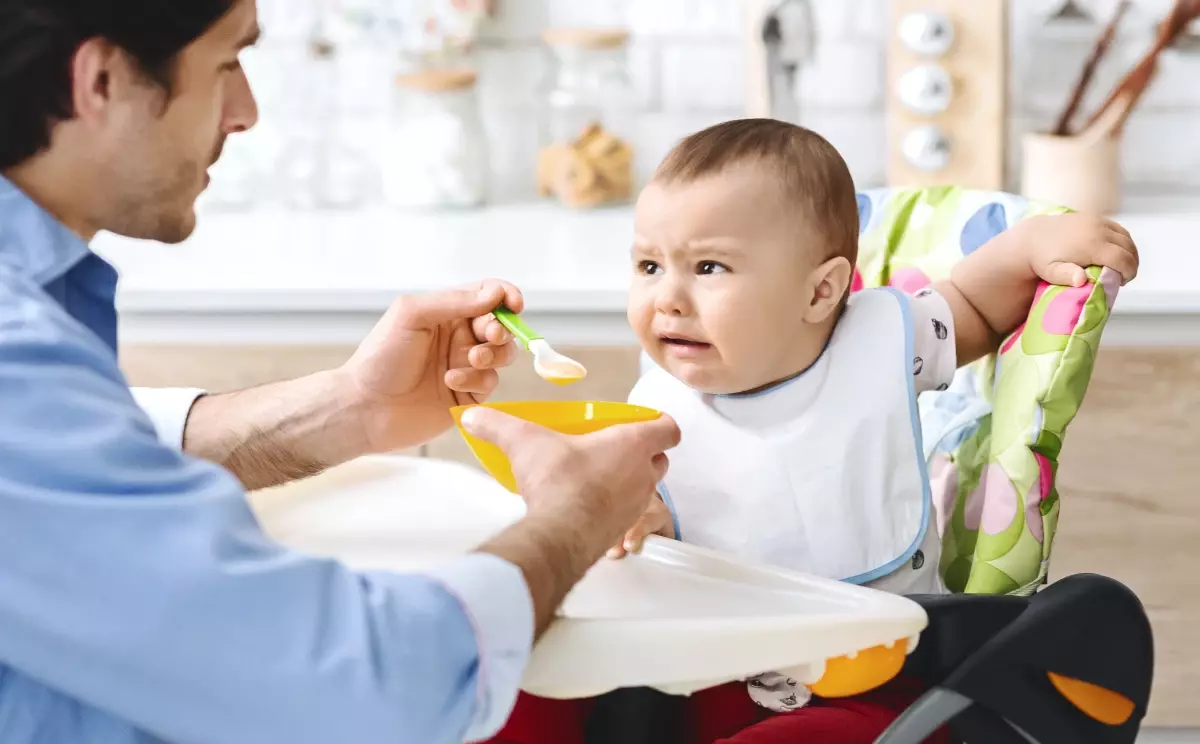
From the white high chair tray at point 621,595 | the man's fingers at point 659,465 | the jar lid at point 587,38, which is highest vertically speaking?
the jar lid at point 587,38

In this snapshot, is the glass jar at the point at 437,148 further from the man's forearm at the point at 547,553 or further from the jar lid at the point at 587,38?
the man's forearm at the point at 547,553

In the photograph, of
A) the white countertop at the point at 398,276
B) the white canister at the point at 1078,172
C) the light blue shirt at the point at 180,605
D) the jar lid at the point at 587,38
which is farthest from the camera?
the jar lid at the point at 587,38

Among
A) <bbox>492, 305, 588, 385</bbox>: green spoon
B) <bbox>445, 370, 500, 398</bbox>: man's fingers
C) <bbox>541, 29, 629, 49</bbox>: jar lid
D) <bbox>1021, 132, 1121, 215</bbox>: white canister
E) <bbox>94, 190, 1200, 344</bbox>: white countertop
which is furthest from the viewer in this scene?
<bbox>541, 29, 629, 49</bbox>: jar lid

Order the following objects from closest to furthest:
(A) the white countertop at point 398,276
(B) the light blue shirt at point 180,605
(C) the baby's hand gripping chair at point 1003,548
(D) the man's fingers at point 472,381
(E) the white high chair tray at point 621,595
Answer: (B) the light blue shirt at point 180,605 < (E) the white high chair tray at point 621,595 < (C) the baby's hand gripping chair at point 1003,548 < (D) the man's fingers at point 472,381 < (A) the white countertop at point 398,276

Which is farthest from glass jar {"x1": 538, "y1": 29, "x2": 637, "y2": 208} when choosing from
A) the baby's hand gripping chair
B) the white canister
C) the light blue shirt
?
the light blue shirt

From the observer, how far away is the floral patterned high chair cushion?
1.24 meters

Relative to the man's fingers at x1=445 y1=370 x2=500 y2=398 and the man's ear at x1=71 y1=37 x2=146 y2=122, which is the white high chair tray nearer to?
the man's fingers at x1=445 y1=370 x2=500 y2=398

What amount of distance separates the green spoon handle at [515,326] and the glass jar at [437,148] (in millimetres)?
1126

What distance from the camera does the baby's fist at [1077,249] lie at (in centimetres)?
124

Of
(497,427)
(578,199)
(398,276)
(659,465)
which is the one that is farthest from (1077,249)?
(578,199)

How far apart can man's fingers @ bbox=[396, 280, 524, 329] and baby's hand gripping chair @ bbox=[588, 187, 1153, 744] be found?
36 centimetres

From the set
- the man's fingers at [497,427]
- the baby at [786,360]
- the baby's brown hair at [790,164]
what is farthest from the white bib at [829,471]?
the man's fingers at [497,427]

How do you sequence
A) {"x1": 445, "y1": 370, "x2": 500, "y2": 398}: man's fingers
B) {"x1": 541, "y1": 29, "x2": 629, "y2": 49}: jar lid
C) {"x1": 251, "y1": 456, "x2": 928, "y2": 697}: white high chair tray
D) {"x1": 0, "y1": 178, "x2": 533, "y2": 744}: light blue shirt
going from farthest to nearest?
{"x1": 541, "y1": 29, "x2": 629, "y2": 49}: jar lid
{"x1": 445, "y1": 370, "x2": 500, "y2": 398}: man's fingers
{"x1": 251, "y1": 456, "x2": 928, "y2": 697}: white high chair tray
{"x1": 0, "y1": 178, "x2": 533, "y2": 744}: light blue shirt

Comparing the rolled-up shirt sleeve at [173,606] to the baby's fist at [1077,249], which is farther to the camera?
the baby's fist at [1077,249]
